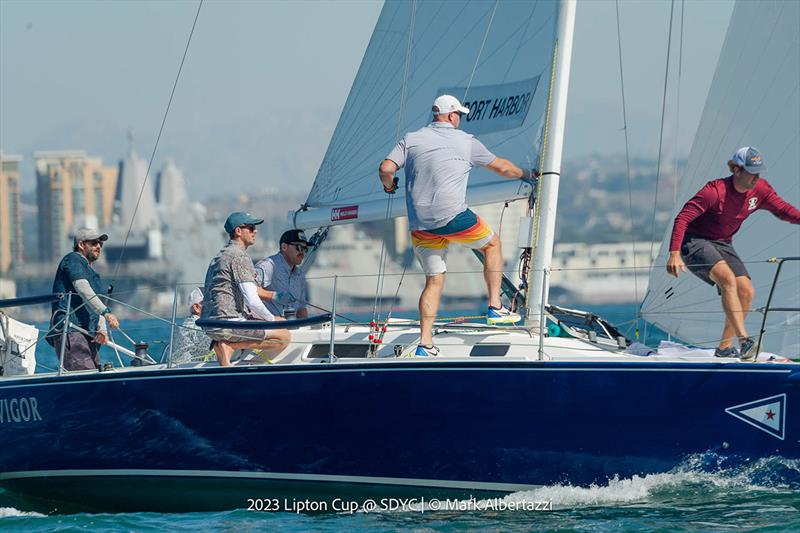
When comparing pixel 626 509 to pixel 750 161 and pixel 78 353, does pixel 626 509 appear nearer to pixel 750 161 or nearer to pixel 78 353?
pixel 750 161

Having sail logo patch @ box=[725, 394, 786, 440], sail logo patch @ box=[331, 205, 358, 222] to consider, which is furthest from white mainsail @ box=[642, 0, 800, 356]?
sail logo patch @ box=[331, 205, 358, 222]

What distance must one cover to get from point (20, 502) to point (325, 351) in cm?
250

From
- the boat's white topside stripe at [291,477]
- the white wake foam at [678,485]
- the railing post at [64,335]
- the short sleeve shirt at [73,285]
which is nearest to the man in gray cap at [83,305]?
the short sleeve shirt at [73,285]

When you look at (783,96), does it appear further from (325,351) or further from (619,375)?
(325,351)

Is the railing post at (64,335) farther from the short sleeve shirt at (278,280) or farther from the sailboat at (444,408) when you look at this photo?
the short sleeve shirt at (278,280)

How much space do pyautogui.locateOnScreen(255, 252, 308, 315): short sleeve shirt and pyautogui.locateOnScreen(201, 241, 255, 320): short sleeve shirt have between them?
560mm

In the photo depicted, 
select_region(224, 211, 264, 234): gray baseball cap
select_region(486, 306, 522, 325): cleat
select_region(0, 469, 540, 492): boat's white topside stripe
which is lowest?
select_region(0, 469, 540, 492): boat's white topside stripe

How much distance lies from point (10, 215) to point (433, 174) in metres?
94.3

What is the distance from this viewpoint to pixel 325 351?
795cm

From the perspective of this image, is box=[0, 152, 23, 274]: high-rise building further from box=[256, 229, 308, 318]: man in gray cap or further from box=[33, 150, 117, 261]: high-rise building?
box=[256, 229, 308, 318]: man in gray cap

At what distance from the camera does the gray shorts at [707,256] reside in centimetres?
740

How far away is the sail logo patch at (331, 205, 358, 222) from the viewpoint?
32.1ft

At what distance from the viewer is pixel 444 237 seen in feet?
25.3

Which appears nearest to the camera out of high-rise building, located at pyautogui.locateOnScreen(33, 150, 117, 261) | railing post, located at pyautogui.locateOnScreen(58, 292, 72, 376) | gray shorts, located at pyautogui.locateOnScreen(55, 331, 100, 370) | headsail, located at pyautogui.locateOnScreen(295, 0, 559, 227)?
railing post, located at pyautogui.locateOnScreen(58, 292, 72, 376)
